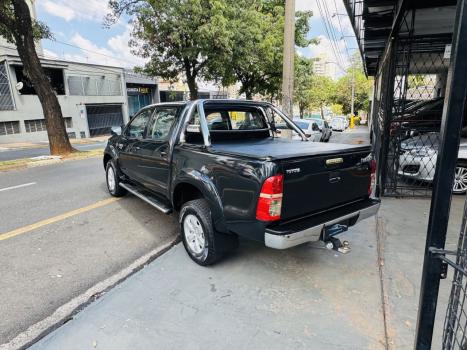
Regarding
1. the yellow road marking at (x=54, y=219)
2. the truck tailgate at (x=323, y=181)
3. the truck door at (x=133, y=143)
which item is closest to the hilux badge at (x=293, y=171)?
the truck tailgate at (x=323, y=181)

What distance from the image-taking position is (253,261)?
3732 millimetres

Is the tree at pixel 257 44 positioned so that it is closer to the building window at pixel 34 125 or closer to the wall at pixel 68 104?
the wall at pixel 68 104

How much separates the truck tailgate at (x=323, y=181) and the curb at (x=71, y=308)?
1.85 metres

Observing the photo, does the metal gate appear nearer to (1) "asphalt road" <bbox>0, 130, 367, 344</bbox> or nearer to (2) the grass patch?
(2) the grass patch

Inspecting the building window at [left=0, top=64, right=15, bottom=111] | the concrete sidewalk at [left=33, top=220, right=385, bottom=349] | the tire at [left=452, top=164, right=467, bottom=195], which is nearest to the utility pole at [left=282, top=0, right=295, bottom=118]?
the tire at [left=452, top=164, right=467, bottom=195]

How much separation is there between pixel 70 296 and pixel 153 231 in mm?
1655

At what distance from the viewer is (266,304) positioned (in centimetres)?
294

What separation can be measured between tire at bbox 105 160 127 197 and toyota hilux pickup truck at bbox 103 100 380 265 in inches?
46.6

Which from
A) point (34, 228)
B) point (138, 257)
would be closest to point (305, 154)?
point (138, 257)

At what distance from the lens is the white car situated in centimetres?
Answer: 612

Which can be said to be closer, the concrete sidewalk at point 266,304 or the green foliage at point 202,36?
the concrete sidewalk at point 266,304

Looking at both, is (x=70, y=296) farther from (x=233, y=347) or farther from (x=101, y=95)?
(x=101, y=95)

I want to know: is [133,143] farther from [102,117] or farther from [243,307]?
[102,117]

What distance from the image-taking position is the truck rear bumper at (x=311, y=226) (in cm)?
278
